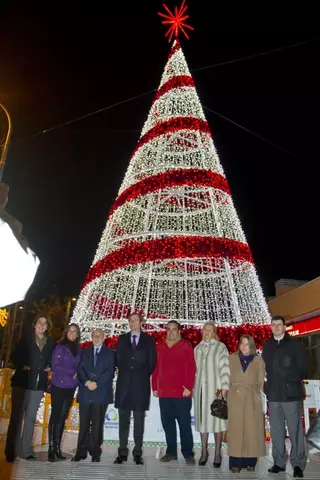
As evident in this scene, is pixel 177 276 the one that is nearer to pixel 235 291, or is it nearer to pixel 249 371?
pixel 235 291

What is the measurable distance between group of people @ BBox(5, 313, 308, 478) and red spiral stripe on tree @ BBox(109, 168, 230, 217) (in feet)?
15.6

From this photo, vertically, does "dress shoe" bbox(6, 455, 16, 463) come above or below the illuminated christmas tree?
below

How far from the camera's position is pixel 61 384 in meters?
5.32

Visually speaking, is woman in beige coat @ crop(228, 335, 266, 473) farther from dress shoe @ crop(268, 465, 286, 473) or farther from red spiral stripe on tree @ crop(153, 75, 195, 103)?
red spiral stripe on tree @ crop(153, 75, 195, 103)

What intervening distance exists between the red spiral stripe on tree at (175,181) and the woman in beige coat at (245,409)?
5124mm

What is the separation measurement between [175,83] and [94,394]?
8.31m

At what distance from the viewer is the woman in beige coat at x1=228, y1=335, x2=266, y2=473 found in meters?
4.73

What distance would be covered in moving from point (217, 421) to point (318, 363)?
693 inches

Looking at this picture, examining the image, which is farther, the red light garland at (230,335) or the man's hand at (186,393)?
the red light garland at (230,335)

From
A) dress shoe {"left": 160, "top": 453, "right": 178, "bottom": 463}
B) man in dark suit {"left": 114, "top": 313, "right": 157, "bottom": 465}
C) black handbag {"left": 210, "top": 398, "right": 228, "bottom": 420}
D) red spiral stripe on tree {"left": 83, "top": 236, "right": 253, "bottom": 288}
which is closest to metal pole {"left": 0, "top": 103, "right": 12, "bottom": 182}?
man in dark suit {"left": 114, "top": 313, "right": 157, "bottom": 465}

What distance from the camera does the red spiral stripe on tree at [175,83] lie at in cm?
1095

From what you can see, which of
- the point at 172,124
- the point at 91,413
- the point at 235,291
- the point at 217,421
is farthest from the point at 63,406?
the point at 172,124

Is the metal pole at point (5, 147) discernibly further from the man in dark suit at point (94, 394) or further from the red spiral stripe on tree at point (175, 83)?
the red spiral stripe on tree at point (175, 83)

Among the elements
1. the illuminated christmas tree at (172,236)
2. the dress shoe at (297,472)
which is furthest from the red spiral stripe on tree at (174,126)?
the dress shoe at (297,472)
